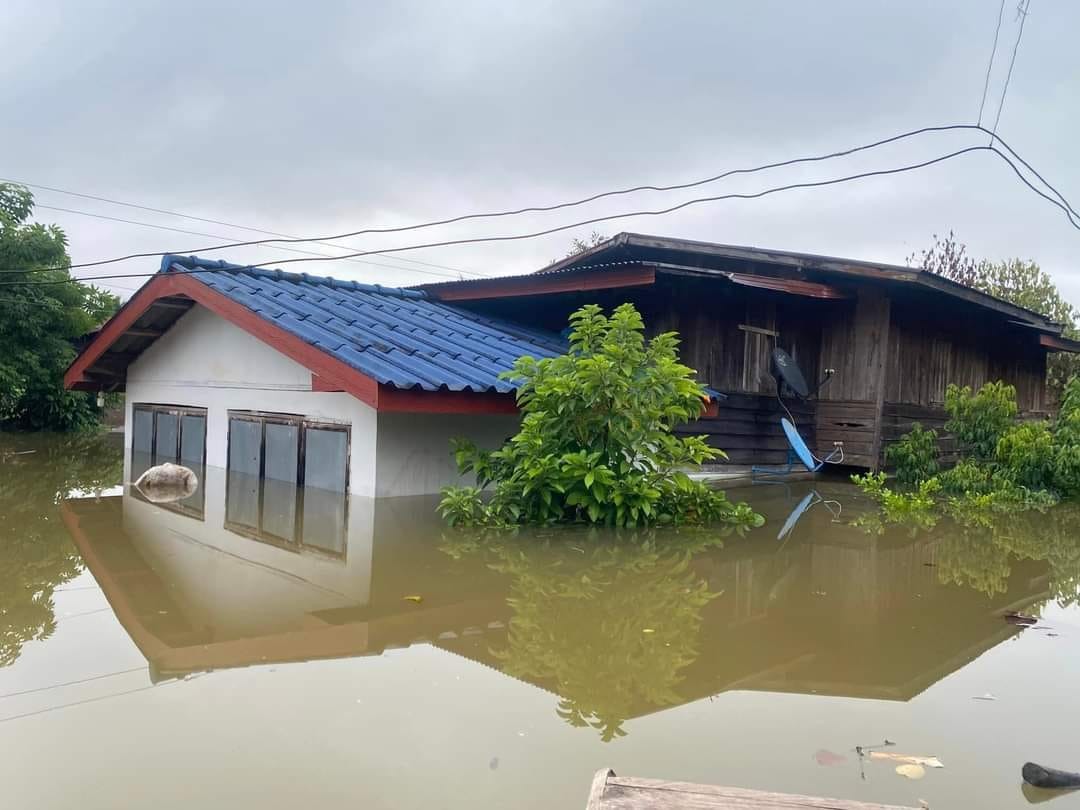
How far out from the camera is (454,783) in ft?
8.96

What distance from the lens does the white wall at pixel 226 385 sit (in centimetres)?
930

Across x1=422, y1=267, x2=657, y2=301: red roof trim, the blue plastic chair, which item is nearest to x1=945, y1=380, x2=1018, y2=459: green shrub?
the blue plastic chair

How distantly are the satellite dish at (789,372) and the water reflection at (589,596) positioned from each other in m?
3.63

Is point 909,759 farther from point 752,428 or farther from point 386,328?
point 752,428

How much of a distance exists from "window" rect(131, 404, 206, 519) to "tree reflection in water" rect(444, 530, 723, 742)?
6718 millimetres

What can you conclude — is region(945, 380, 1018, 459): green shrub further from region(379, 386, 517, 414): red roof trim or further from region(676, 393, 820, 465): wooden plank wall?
region(379, 386, 517, 414): red roof trim

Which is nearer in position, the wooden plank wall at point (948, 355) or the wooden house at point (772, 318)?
the wooden house at point (772, 318)

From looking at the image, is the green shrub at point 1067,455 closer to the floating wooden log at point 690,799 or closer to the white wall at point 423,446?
the white wall at point 423,446

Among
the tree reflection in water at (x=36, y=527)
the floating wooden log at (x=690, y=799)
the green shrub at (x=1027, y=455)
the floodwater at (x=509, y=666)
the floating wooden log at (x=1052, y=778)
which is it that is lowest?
the tree reflection in water at (x=36, y=527)

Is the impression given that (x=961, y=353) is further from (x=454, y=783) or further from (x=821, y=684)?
(x=454, y=783)

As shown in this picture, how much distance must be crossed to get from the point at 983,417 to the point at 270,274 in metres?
10.4

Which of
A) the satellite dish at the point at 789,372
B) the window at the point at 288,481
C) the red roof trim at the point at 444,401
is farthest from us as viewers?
the satellite dish at the point at 789,372

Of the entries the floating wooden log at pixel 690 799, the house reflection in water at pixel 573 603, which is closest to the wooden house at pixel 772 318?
the house reflection in water at pixel 573 603

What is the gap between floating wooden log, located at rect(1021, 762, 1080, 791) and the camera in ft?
9.09
